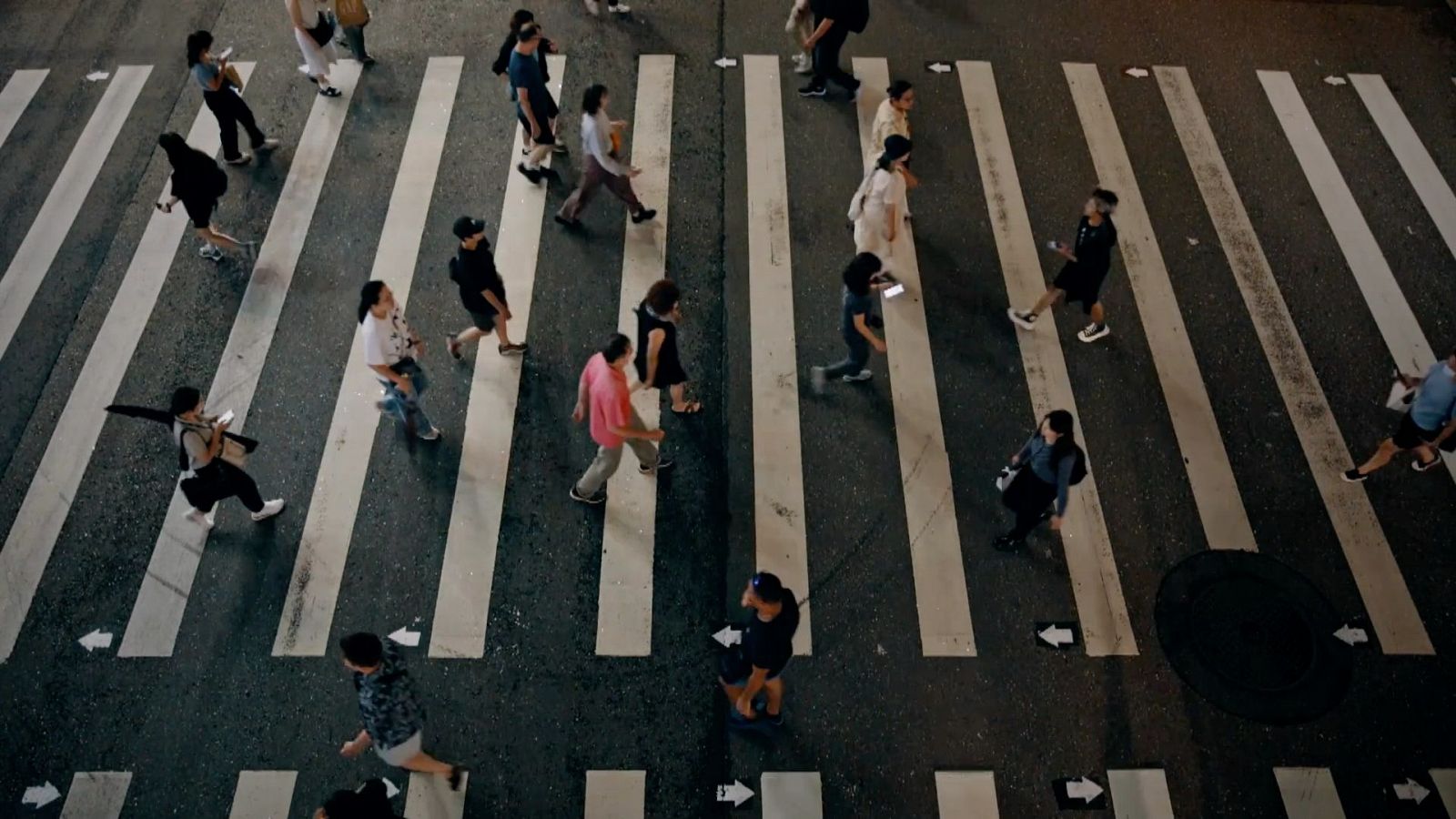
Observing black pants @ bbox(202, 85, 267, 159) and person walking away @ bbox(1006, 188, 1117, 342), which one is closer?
person walking away @ bbox(1006, 188, 1117, 342)

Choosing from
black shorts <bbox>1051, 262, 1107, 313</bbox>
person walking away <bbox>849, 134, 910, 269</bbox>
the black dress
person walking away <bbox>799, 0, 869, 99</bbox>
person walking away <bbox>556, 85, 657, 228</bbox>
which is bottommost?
the black dress

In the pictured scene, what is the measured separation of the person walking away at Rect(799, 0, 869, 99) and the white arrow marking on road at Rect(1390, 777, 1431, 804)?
841cm

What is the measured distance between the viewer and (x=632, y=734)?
22.8ft

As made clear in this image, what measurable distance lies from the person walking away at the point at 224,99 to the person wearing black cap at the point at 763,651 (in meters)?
7.78

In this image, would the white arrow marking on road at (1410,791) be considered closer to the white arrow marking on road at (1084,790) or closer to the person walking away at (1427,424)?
the white arrow marking on road at (1084,790)

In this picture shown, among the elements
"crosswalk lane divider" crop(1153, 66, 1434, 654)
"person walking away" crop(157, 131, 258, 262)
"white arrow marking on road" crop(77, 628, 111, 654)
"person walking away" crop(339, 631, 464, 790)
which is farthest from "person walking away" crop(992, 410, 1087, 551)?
"person walking away" crop(157, 131, 258, 262)

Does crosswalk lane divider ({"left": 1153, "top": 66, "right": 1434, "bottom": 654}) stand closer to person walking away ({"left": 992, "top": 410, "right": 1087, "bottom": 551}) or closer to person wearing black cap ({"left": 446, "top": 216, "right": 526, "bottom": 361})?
person walking away ({"left": 992, "top": 410, "right": 1087, "bottom": 551})

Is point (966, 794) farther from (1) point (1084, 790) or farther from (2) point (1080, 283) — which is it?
(2) point (1080, 283)

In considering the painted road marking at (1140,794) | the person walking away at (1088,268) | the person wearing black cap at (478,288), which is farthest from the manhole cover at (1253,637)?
the person wearing black cap at (478,288)

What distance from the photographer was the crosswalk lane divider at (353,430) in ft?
24.6

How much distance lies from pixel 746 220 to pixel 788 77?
8.39 ft

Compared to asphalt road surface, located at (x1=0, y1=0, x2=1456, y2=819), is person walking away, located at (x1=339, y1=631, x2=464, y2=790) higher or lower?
lower

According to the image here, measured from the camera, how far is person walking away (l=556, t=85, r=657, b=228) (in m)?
8.74

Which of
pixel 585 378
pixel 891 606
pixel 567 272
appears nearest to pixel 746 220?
pixel 567 272
